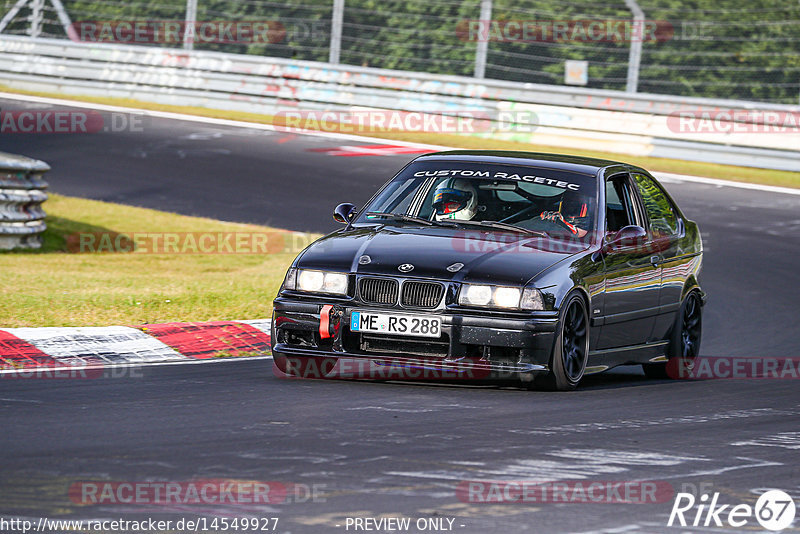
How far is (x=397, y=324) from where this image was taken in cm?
743

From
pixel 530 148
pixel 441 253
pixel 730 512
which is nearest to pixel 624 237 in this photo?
pixel 441 253

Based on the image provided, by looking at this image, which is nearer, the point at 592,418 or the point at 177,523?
the point at 177,523

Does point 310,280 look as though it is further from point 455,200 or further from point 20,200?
point 20,200

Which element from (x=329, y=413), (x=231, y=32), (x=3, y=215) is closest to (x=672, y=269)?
(x=329, y=413)

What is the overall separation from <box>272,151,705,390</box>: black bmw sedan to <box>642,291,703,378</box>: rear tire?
15 mm

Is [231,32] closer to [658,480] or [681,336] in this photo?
[681,336]

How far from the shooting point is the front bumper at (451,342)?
24.2 feet

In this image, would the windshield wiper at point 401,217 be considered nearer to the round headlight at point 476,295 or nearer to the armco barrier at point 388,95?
the round headlight at point 476,295

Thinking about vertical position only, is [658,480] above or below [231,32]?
below

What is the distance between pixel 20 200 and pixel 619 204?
6873 mm

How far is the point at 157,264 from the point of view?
44.7 ft

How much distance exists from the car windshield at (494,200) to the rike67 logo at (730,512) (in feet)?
10.9

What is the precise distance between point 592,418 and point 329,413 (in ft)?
4.38

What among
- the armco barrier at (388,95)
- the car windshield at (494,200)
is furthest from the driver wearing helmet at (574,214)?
the armco barrier at (388,95)
